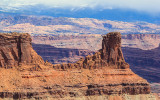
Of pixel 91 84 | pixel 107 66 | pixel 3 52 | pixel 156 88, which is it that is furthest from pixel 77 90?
pixel 156 88

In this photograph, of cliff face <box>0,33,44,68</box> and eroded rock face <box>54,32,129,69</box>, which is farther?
eroded rock face <box>54,32,129,69</box>

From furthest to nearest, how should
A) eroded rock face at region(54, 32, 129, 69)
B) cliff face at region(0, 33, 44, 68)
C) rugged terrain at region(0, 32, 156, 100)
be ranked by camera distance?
eroded rock face at region(54, 32, 129, 69), cliff face at region(0, 33, 44, 68), rugged terrain at region(0, 32, 156, 100)

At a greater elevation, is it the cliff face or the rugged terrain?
the cliff face

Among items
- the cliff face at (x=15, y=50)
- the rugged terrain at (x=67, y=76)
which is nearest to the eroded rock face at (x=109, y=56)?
the rugged terrain at (x=67, y=76)

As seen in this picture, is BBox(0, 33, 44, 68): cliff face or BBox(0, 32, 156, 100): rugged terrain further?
BBox(0, 33, 44, 68): cliff face

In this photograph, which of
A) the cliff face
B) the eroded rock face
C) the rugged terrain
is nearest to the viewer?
the rugged terrain

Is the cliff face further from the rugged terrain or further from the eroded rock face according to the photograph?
the eroded rock face

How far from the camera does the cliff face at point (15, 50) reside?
6494cm

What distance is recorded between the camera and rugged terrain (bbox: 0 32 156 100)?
62.5m

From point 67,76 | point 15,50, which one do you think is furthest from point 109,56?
point 15,50

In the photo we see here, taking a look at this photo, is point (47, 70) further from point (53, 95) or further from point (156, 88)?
point (156, 88)

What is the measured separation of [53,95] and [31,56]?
7331 mm

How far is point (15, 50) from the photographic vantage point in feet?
216

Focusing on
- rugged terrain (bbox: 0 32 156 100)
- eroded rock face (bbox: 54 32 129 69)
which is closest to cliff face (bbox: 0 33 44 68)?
rugged terrain (bbox: 0 32 156 100)
